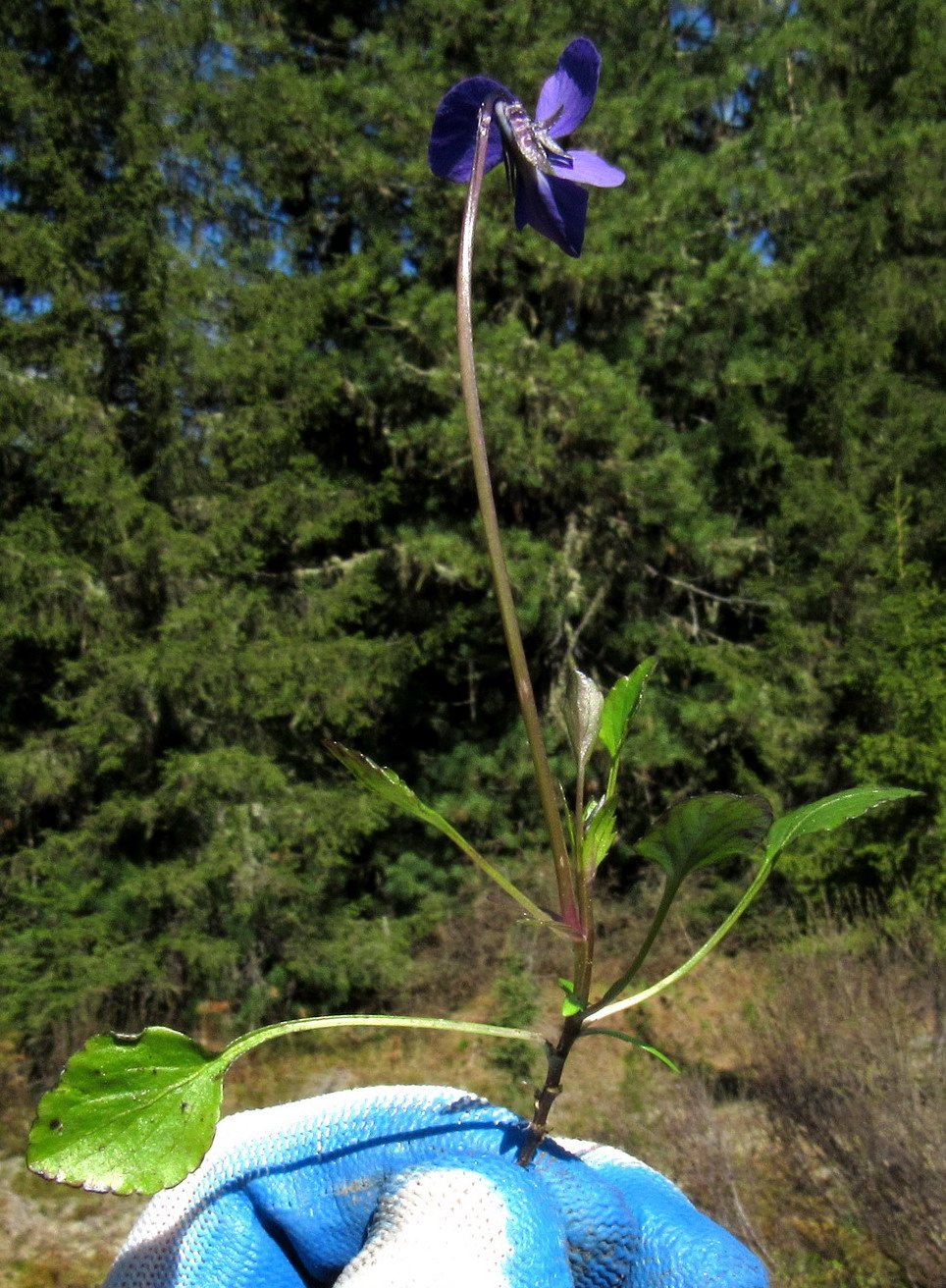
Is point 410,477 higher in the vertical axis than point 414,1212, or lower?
higher

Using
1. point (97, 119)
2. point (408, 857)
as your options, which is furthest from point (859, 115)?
point (408, 857)

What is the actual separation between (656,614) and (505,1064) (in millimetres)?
3718

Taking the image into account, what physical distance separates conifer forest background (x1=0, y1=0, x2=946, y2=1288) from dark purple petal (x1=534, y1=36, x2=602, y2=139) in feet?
15.7

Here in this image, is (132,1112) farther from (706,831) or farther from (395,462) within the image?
(395,462)

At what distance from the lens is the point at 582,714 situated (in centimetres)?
92

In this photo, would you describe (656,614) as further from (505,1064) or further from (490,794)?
(505,1064)

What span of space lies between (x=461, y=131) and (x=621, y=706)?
21.1 inches

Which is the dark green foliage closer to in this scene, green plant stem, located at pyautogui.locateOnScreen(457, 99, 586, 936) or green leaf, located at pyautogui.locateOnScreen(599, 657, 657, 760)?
green leaf, located at pyautogui.locateOnScreen(599, 657, 657, 760)

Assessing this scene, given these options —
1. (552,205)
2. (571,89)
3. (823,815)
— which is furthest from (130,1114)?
(571,89)

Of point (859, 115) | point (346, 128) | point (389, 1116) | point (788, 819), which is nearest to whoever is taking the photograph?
point (788, 819)

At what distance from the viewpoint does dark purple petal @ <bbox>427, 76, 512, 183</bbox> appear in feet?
2.99

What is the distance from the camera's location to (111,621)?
20.7 feet

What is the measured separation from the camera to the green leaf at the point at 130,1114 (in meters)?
0.81

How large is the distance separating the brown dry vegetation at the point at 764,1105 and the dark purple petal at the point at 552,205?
3.67 m
